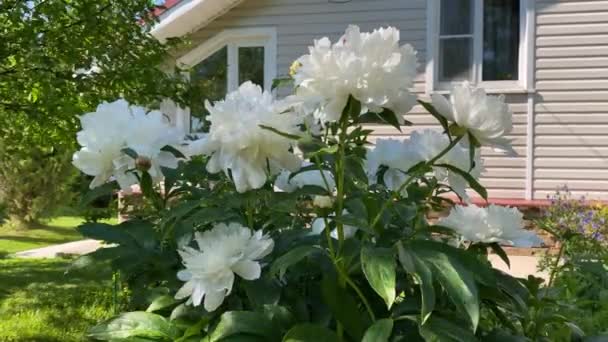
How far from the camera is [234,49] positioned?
9750mm

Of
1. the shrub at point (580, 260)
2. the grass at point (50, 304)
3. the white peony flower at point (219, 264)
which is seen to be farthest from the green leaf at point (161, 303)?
the grass at point (50, 304)

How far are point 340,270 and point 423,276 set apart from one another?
23cm

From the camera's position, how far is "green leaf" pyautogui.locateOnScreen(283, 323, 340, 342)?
122 centimetres

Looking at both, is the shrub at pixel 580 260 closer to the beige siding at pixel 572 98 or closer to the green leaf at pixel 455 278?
the beige siding at pixel 572 98

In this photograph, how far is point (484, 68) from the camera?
867 cm

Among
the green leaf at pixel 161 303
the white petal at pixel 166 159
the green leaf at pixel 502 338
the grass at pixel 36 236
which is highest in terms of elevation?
the white petal at pixel 166 159

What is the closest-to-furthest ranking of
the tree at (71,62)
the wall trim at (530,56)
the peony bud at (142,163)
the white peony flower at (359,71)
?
1. the white peony flower at (359,71)
2. the peony bud at (142,163)
3. the tree at (71,62)
4. the wall trim at (530,56)

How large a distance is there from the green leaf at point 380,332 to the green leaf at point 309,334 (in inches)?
3.7

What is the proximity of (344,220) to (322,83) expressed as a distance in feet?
0.83

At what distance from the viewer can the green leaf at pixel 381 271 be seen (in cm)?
112

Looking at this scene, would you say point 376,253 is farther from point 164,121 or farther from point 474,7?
point 474,7

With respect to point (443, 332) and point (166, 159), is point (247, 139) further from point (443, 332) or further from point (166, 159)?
point (443, 332)

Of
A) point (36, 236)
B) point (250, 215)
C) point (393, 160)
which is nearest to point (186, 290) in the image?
point (250, 215)

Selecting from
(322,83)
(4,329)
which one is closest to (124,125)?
(322,83)
